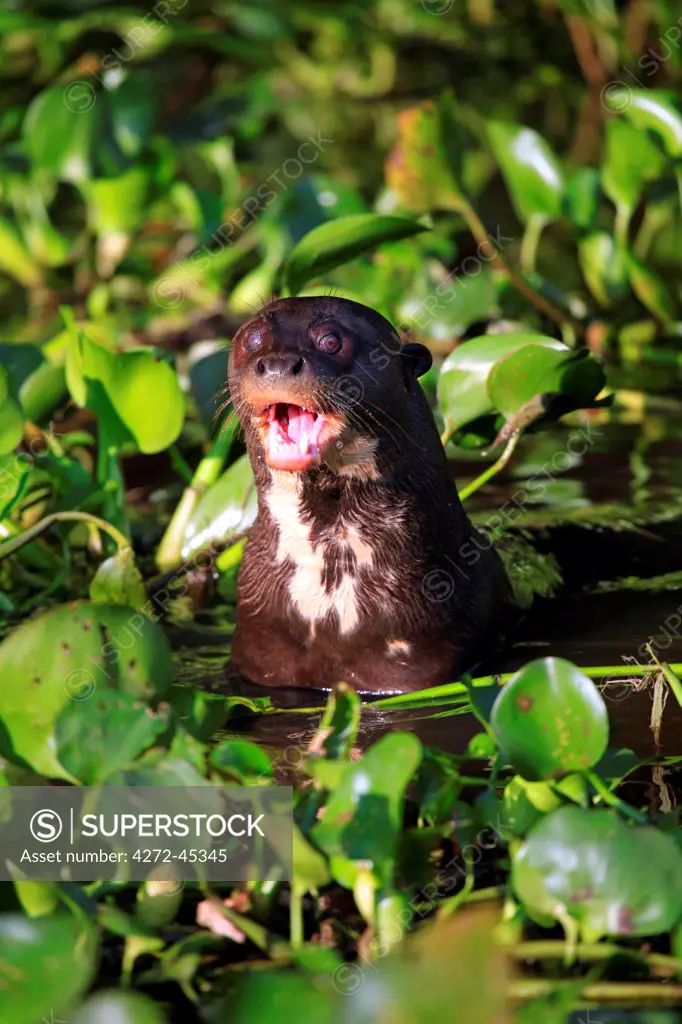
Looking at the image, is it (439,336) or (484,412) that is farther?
(439,336)

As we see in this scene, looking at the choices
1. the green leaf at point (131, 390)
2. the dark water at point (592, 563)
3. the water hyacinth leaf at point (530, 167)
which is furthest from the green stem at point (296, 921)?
the water hyacinth leaf at point (530, 167)

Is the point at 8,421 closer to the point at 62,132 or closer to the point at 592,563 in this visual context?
the point at 592,563

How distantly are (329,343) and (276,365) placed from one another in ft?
0.76

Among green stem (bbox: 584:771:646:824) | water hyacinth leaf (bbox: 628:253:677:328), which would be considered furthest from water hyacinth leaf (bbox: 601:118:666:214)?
green stem (bbox: 584:771:646:824)

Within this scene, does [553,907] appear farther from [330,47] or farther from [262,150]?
[330,47]

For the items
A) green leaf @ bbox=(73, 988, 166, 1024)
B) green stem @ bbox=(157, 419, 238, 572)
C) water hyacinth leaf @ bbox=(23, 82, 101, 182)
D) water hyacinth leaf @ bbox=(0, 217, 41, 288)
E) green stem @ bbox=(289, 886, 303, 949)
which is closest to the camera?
green leaf @ bbox=(73, 988, 166, 1024)

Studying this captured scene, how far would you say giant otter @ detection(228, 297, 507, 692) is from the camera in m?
3.74

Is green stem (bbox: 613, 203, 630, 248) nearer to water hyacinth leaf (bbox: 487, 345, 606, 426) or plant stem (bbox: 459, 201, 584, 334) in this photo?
plant stem (bbox: 459, 201, 584, 334)

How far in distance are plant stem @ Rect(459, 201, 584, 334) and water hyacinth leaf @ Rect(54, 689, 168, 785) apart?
3.39 m

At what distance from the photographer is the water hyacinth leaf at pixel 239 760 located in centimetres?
296

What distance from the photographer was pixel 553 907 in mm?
2662

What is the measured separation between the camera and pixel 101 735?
9.61 feet

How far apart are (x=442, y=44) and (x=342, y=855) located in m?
8.83

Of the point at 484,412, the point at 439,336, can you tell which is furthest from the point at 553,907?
the point at 439,336
